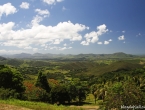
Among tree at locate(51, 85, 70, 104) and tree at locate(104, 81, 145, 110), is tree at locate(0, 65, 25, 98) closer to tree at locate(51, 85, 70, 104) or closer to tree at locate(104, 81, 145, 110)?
tree at locate(51, 85, 70, 104)

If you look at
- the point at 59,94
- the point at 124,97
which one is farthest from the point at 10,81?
the point at 124,97

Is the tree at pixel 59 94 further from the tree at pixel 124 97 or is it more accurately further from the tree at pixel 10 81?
the tree at pixel 124 97

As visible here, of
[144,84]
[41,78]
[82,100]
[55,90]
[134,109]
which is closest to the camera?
[134,109]

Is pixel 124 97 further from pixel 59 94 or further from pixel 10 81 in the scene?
pixel 59 94

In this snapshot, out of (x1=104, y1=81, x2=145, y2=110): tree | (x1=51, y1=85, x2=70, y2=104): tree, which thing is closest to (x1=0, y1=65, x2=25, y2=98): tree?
(x1=51, y1=85, x2=70, y2=104): tree

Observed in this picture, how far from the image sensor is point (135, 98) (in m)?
18.0

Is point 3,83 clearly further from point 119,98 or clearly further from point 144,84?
point 144,84

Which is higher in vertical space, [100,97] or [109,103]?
[109,103]

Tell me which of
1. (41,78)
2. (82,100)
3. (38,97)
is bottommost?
(82,100)

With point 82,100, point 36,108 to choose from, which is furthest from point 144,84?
point 36,108

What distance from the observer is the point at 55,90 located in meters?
47.1

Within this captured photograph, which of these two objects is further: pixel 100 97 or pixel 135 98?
pixel 100 97

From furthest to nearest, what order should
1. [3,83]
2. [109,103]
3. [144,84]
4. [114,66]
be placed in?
[114,66]
[144,84]
[3,83]
[109,103]

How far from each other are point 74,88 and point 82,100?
633 cm
